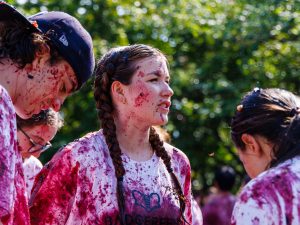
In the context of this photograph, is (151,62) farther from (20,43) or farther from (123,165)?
(20,43)

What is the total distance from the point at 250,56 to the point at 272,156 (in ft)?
18.9

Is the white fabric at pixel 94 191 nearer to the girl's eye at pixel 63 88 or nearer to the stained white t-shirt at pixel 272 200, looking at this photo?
the girl's eye at pixel 63 88

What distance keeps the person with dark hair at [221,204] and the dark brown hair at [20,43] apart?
4904 mm

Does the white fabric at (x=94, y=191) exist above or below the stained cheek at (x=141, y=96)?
below

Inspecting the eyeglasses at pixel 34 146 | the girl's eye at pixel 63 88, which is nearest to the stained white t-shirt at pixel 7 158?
the girl's eye at pixel 63 88

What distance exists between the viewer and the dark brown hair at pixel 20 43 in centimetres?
294

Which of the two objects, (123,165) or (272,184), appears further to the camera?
(123,165)

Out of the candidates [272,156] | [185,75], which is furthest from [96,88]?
[185,75]

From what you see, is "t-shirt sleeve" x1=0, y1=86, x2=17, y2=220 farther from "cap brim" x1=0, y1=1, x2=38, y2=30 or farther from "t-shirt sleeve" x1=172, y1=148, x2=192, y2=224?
"t-shirt sleeve" x1=172, y1=148, x2=192, y2=224

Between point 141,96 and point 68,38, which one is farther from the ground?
point 68,38

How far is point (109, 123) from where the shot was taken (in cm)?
397

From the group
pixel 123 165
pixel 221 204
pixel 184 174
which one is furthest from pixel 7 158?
pixel 221 204

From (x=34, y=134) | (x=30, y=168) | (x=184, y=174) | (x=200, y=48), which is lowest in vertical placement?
(x=200, y=48)

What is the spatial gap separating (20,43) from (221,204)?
5.15 meters
